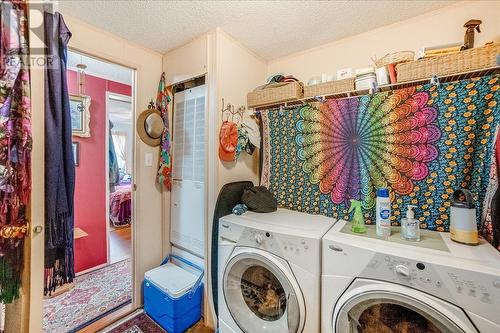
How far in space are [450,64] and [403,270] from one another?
3.78 feet

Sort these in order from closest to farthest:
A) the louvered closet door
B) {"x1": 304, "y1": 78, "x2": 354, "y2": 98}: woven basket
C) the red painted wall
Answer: {"x1": 304, "y1": 78, "x2": 354, "y2": 98}: woven basket < the louvered closet door < the red painted wall

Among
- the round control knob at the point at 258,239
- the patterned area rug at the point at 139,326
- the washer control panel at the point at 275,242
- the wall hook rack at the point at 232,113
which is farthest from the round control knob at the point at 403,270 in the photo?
the patterned area rug at the point at 139,326

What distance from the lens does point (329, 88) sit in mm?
1591

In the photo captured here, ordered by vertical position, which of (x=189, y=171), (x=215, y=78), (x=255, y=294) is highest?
(x=215, y=78)

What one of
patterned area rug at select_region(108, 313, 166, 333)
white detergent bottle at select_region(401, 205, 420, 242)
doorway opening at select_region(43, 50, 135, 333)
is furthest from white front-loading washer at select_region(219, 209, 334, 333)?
doorway opening at select_region(43, 50, 135, 333)

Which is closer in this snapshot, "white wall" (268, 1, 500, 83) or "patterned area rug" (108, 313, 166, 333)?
"white wall" (268, 1, 500, 83)

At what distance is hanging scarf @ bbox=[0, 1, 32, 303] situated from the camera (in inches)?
36.8

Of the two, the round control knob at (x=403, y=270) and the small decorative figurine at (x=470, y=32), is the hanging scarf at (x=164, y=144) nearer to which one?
the round control knob at (x=403, y=270)

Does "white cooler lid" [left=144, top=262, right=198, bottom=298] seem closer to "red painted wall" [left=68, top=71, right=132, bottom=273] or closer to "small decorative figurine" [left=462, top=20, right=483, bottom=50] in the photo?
"red painted wall" [left=68, top=71, right=132, bottom=273]

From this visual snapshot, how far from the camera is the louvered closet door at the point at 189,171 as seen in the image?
1.79 m

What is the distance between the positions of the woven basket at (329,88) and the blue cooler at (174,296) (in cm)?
170

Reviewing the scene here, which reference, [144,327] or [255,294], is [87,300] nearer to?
[144,327]

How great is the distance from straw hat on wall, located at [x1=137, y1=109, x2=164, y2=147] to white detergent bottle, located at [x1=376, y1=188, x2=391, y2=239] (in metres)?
1.79

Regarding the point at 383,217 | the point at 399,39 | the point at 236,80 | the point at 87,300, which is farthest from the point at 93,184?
the point at 399,39
